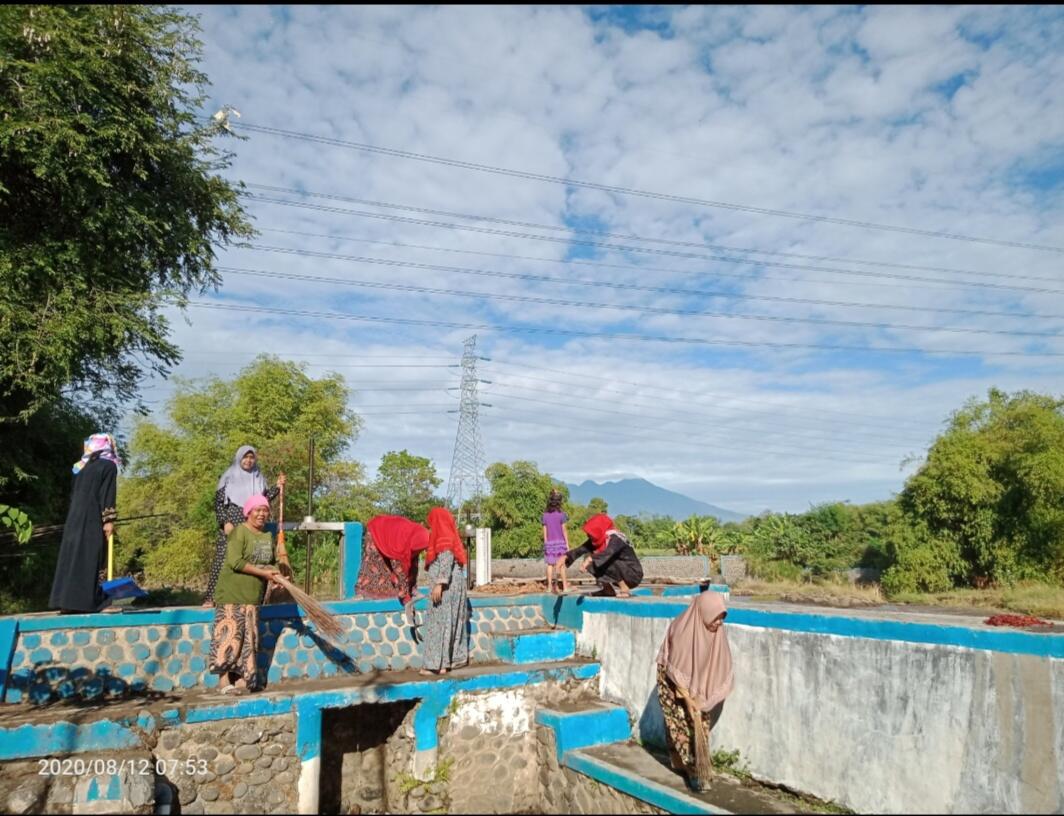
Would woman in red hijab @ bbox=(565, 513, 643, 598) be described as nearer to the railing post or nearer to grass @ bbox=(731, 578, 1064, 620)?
the railing post

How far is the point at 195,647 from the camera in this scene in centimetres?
688

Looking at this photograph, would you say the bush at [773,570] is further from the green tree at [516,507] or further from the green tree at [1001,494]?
the green tree at [516,507]

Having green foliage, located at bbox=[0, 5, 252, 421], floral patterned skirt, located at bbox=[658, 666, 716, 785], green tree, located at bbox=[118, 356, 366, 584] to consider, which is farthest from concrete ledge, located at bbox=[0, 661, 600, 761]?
green tree, located at bbox=[118, 356, 366, 584]

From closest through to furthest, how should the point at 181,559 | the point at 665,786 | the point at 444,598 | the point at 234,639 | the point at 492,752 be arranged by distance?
1. the point at 665,786
2. the point at 234,639
3. the point at 492,752
4. the point at 444,598
5. the point at 181,559

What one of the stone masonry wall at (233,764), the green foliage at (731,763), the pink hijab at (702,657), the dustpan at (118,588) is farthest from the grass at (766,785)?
the dustpan at (118,588)

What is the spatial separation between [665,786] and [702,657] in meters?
1.08

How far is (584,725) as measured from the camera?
285 inches

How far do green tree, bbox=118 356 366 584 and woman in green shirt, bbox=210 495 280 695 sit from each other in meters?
16.4

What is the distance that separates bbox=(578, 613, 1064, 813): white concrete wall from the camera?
4469 millimetres

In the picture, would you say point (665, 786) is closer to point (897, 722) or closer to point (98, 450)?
point (897, 722)

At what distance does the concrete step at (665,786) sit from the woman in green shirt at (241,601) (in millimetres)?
3306

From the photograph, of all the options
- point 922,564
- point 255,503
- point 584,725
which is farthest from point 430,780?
point 922,564

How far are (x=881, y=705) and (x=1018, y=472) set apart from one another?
18.6 metres

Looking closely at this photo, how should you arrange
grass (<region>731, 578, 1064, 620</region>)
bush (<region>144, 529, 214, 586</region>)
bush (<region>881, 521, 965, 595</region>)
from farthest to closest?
bush (<region>144, 529, 214, 586</region>), bush (<region>881, 521, 965, 595</region>), grass (<region>731, 578, 1064, 620</region>)
